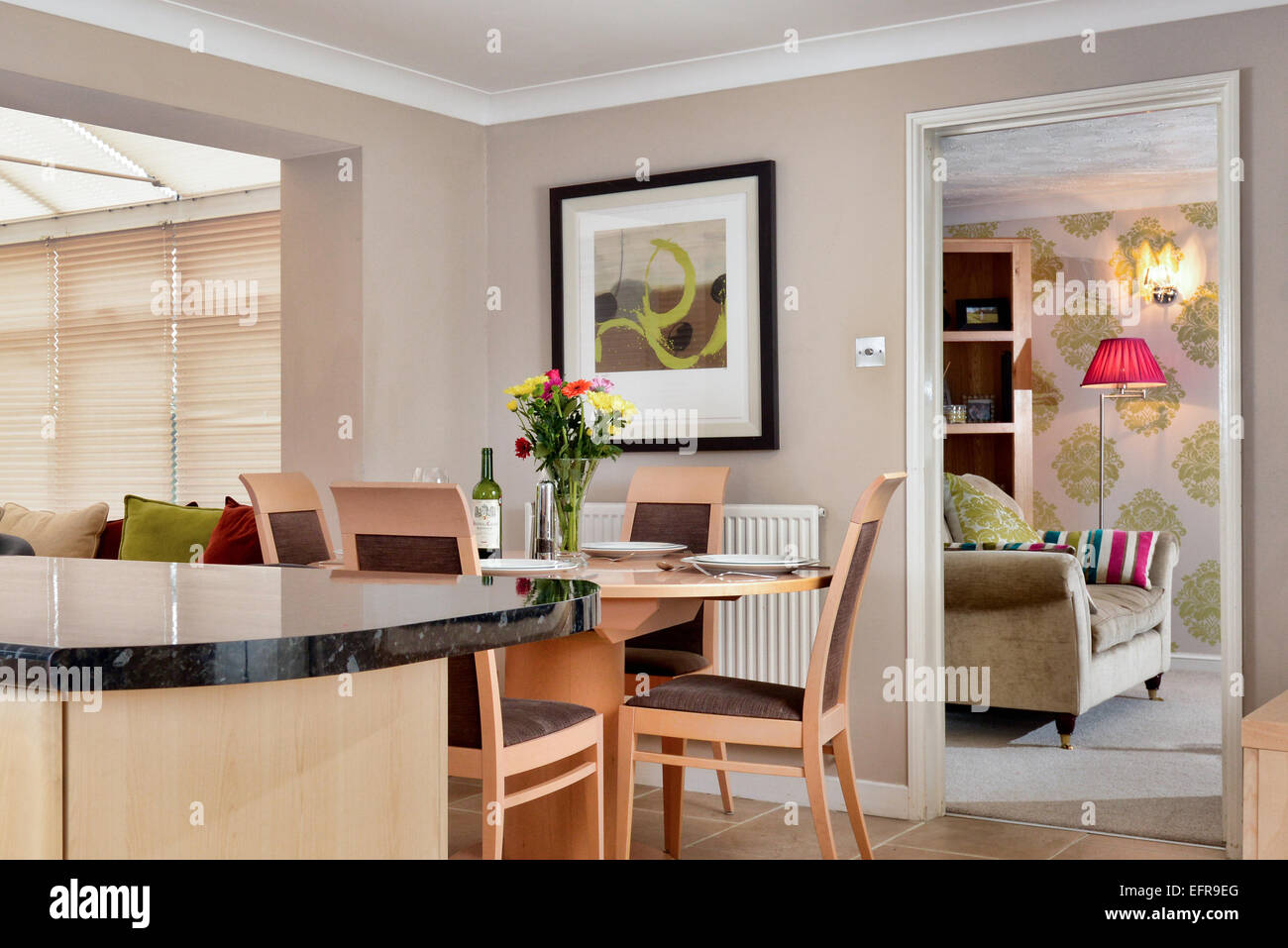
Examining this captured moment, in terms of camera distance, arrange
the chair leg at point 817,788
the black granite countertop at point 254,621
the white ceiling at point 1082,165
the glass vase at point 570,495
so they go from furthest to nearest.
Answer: the white ceiling at point 1082,165
the glass vase at point 570,495
the chair leg at point 817,788
the black granite countertop at point 254,621

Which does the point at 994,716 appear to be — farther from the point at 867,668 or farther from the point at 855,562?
the point at 855,562

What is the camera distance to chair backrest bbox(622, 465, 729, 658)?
380 cm

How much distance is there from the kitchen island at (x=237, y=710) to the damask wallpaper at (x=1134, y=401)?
6.04m

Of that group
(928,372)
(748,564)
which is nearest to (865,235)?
(928,372)

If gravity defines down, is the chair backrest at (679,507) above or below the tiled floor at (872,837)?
above

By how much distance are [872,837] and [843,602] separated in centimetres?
108

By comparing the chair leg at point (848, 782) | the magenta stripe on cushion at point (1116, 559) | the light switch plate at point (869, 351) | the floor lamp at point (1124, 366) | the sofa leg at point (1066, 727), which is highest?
the floor lamp at point (1124, 366)

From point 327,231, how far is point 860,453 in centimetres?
203

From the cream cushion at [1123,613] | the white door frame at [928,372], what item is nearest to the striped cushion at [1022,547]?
the cream cushion at [1123,613]

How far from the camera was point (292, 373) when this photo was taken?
4.45 m

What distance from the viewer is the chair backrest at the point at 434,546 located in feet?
8.21

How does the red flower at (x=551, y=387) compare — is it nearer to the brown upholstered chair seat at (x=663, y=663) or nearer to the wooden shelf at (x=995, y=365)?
the brown upholstered chair seat at (x=663, y=663)

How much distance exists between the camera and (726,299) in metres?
4.21
